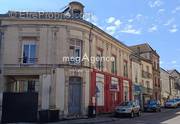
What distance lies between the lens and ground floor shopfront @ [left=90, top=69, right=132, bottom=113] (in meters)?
30.5

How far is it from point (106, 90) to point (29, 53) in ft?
32.6

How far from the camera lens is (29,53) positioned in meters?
27.5

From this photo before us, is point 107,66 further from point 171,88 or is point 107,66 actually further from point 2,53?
point 171,88

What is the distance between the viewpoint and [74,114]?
2788 centimetres

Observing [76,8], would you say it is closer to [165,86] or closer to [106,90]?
[106,90]

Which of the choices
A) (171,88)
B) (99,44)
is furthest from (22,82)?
(171,88)

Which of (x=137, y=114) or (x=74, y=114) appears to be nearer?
(x=74, y=114)

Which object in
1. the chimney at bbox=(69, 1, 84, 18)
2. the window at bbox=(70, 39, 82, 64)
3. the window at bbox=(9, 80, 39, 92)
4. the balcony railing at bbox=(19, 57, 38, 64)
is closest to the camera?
the balcony railing at bbox=(19, 57, 38, 64)

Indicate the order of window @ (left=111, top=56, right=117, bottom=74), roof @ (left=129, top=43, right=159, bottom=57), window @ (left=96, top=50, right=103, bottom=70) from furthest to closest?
roof @ (left=129, top=43, right=159, bottom=57), window @ (left=111, top=56, right=117, bottom=74), window @ (left=96, top=50, right=103, bottom=70)

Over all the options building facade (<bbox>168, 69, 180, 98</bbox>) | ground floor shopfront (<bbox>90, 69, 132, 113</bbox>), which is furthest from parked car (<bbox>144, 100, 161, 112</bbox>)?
building facade (<bbox>168, 69, 180, 98</bbox>)

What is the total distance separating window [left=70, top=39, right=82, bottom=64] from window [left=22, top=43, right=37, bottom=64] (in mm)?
3326

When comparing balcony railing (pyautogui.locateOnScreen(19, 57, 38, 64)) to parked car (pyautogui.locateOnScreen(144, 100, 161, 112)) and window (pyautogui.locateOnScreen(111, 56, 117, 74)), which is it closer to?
window (pyautogui.locateOnScreen(111, 56, 117, 74))

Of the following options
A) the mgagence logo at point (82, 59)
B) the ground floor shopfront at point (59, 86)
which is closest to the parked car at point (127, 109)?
the ground floor shopfront at point (59, 86)

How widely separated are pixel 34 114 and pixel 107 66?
11231 mm
